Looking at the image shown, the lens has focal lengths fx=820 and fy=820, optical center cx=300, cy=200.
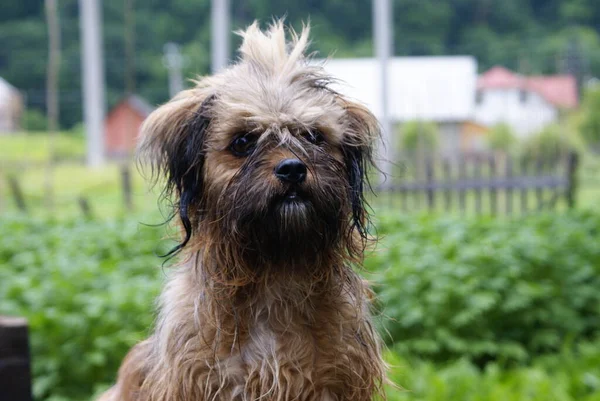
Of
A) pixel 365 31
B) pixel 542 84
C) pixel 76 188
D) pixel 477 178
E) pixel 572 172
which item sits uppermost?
pixel 365 31

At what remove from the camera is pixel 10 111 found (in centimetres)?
2172

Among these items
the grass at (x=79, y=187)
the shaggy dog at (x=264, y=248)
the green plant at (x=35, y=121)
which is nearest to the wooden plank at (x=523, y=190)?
the grass at (x=79, y=187)

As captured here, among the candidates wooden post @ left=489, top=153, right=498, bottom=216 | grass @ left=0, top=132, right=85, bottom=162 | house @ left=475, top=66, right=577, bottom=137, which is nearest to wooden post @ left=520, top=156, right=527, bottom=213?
wooden post @ left=489, top=153, right=498, bottom=216

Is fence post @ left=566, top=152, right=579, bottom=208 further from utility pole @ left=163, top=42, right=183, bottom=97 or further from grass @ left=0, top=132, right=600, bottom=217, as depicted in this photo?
utility pole @ left=163, top=42, right=183, bottom=97

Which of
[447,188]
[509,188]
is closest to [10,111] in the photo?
[447,188]

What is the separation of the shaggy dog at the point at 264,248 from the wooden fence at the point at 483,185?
41.3 ft

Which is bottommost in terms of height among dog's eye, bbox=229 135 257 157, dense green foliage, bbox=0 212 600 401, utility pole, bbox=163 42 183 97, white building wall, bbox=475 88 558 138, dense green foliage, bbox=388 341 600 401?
dense green foliage, bbox=388 341 600 401

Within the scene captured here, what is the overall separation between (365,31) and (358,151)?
20.9 metres

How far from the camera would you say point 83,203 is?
15.7 m

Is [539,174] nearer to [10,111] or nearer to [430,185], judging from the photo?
[430,185]

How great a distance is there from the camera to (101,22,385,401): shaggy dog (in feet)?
10.5

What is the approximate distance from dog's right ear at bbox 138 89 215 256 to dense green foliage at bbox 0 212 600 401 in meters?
1.75

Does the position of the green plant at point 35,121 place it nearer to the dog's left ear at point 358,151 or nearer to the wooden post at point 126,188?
the wooden post at point 126,188

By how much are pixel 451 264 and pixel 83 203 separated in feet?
33.2
